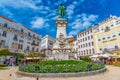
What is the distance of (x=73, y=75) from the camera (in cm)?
1349

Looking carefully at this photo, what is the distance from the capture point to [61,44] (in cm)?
2964

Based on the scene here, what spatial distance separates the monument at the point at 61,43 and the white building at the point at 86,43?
26773 millimetres

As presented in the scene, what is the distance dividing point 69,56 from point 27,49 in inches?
1201

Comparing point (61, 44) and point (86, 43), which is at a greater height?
point (86, 43)

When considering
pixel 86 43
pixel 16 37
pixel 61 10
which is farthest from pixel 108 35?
pixel 16 37

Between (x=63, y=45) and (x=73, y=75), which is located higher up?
(x=63, y=45)

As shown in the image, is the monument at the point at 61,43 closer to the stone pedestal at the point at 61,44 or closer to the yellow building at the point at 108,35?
the stone pedestal at the point at 61,44

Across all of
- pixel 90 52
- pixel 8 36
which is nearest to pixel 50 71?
pixel 8 36

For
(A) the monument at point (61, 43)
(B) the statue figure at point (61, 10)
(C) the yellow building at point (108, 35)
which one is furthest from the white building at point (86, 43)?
(A) the monument at point (61, 43)

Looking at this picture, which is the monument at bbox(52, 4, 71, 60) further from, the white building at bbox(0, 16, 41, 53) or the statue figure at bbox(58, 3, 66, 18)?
the white building at bbox(0, 16, 41, 53)

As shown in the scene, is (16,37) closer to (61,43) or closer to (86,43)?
(61,43)

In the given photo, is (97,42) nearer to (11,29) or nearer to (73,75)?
(11,29)

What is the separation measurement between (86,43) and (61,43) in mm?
31661

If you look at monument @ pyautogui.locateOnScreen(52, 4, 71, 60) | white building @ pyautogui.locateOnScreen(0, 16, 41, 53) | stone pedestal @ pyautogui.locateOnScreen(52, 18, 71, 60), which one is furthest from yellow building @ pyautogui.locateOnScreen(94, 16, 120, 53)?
white building @ pyautogui.locateOnScreen(0, 16, 41, 53)
